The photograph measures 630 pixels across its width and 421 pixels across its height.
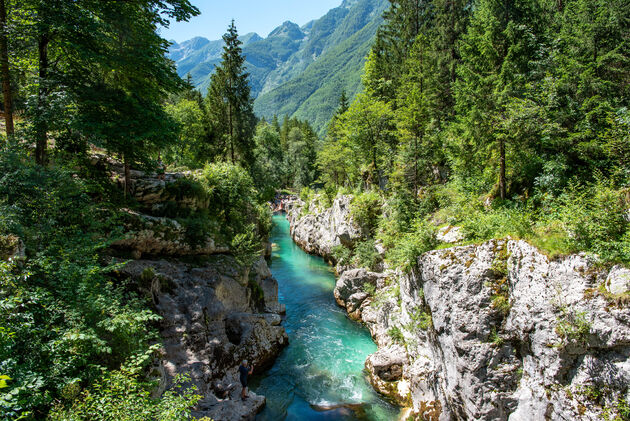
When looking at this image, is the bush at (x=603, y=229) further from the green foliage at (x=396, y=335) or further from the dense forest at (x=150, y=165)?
the green foliage at (x=396, y=335)

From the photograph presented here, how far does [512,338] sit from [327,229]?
974 inches

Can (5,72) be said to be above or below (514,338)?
above

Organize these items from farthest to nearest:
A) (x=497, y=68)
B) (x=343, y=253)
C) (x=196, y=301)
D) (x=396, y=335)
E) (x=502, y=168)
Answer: (x=343, y=253) → (x=396, y=335) → (x=497, y=68) → (x=502, y=168) → (x=196, y=301)

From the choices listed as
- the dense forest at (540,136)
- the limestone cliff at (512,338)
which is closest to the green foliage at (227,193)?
the dense forest at (540,136)

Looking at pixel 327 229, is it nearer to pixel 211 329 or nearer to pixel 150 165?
pixel 211 329

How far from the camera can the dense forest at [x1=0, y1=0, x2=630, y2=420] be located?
18.7 ft

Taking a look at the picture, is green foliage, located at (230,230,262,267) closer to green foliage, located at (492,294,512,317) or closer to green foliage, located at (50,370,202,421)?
green foliage, located at (50,370,202,421)

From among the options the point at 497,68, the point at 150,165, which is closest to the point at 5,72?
the point at 150,165

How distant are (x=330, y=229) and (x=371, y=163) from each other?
28.8 ft

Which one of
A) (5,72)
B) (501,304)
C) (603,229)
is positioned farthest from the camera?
(5,72)

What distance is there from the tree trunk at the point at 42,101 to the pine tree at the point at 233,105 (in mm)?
16697

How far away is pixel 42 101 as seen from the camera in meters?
9.27

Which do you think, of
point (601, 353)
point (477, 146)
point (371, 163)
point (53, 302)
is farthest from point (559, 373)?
point (371, 163)

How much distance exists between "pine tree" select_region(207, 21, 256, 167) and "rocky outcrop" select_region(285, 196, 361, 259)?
10743 millimetres
